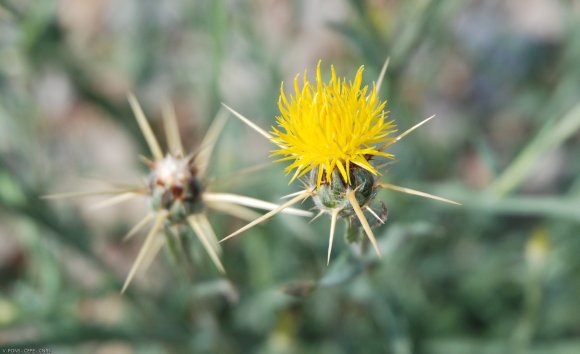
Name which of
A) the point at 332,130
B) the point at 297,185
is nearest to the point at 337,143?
the point at 332,130

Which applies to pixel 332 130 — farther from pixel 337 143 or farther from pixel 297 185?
pixel 297 185

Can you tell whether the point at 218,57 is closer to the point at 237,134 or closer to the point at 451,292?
the point at 237,134

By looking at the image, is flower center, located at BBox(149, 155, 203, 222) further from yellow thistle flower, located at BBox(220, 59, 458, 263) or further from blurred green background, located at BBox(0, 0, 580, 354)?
yellow thistle flower, located at BBox(220, 59, 458, 263)

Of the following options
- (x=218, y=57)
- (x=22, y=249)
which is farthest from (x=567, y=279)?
(x=22, y=249)

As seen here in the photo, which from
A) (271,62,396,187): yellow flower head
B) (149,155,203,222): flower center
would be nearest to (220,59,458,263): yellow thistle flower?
(271,62,396,187): yellow flower head

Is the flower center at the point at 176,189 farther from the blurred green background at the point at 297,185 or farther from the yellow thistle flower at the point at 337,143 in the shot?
the yellow thistle flower at the point at 337,143

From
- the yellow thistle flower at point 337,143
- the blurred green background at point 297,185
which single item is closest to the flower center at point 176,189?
the blurred green background at point 297,185
